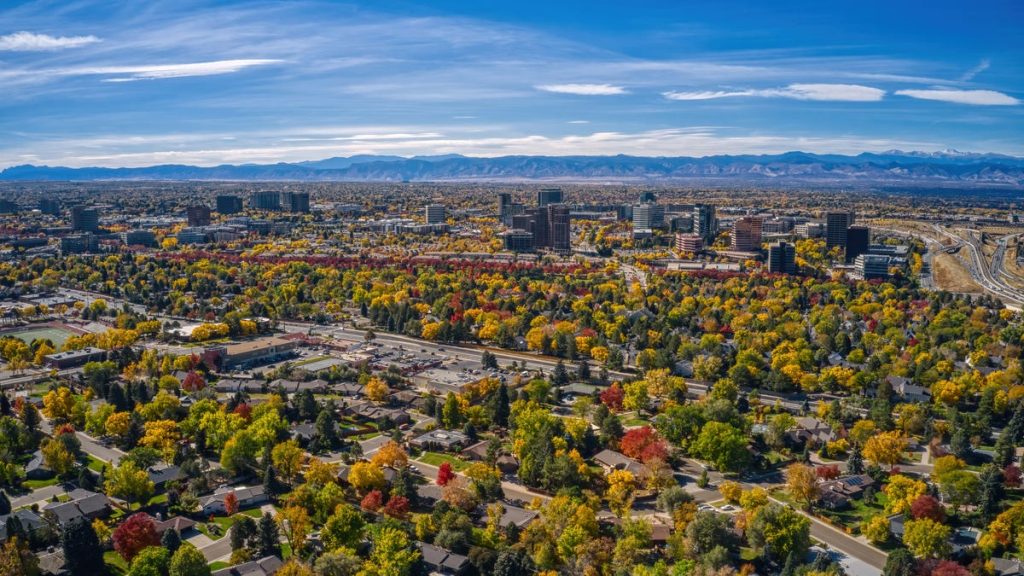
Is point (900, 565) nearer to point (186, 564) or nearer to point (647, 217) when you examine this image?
point (186, 564)

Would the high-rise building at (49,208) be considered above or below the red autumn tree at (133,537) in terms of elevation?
above

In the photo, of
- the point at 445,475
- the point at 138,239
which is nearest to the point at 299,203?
the point at 138,239

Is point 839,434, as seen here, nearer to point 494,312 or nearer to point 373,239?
point 494,312

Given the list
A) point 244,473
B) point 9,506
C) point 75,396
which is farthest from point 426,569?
point 75,396

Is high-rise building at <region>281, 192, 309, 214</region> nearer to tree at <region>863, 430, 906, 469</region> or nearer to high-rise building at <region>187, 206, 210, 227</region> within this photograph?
high-rise building at <region>187, 206, 210, 227</region>

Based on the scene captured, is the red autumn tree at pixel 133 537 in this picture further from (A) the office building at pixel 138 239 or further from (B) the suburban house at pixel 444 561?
(A) the office building at pixel 138 239

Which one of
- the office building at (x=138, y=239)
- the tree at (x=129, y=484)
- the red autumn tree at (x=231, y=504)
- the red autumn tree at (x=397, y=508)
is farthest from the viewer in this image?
the office building at (x=138, y=239)

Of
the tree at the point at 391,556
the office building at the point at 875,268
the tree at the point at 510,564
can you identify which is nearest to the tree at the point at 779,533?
the tree at the point at 510,564
